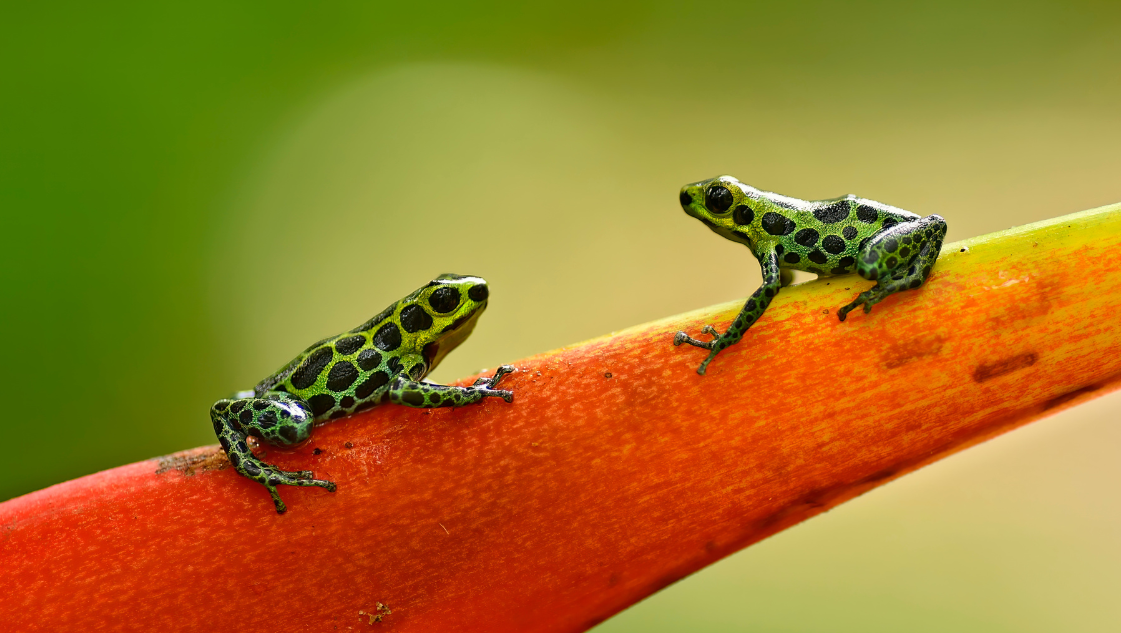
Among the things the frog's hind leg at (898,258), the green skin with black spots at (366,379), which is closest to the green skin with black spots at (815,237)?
the frog's hind leg at (898,258)

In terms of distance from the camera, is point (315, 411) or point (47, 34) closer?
point (315, 411)

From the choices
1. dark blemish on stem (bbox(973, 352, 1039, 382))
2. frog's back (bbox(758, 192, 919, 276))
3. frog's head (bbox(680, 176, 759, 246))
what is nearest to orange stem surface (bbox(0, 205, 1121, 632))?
dark blemish on stem (bbox(973, 352, 1039, 382))

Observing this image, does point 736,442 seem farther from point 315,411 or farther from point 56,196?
point 56,196

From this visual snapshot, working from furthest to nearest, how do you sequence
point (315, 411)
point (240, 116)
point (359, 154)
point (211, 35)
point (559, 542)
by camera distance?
point (359, 154) < point (240, 116) < point (211, 35) < point (315, 411) < point (559, 542)

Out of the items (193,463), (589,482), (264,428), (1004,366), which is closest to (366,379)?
(264,428)

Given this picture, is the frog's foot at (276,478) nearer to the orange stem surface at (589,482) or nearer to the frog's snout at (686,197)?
the orange stem surface at (589,482)

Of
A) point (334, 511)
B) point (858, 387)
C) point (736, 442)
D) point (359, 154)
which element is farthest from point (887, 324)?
point (359, 154)

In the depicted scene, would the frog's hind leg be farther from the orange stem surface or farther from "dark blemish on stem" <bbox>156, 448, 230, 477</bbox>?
"dark blemish on stem" <bbox>156, 448, 230, 477</bbox>

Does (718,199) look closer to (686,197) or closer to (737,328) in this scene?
(686,197)
